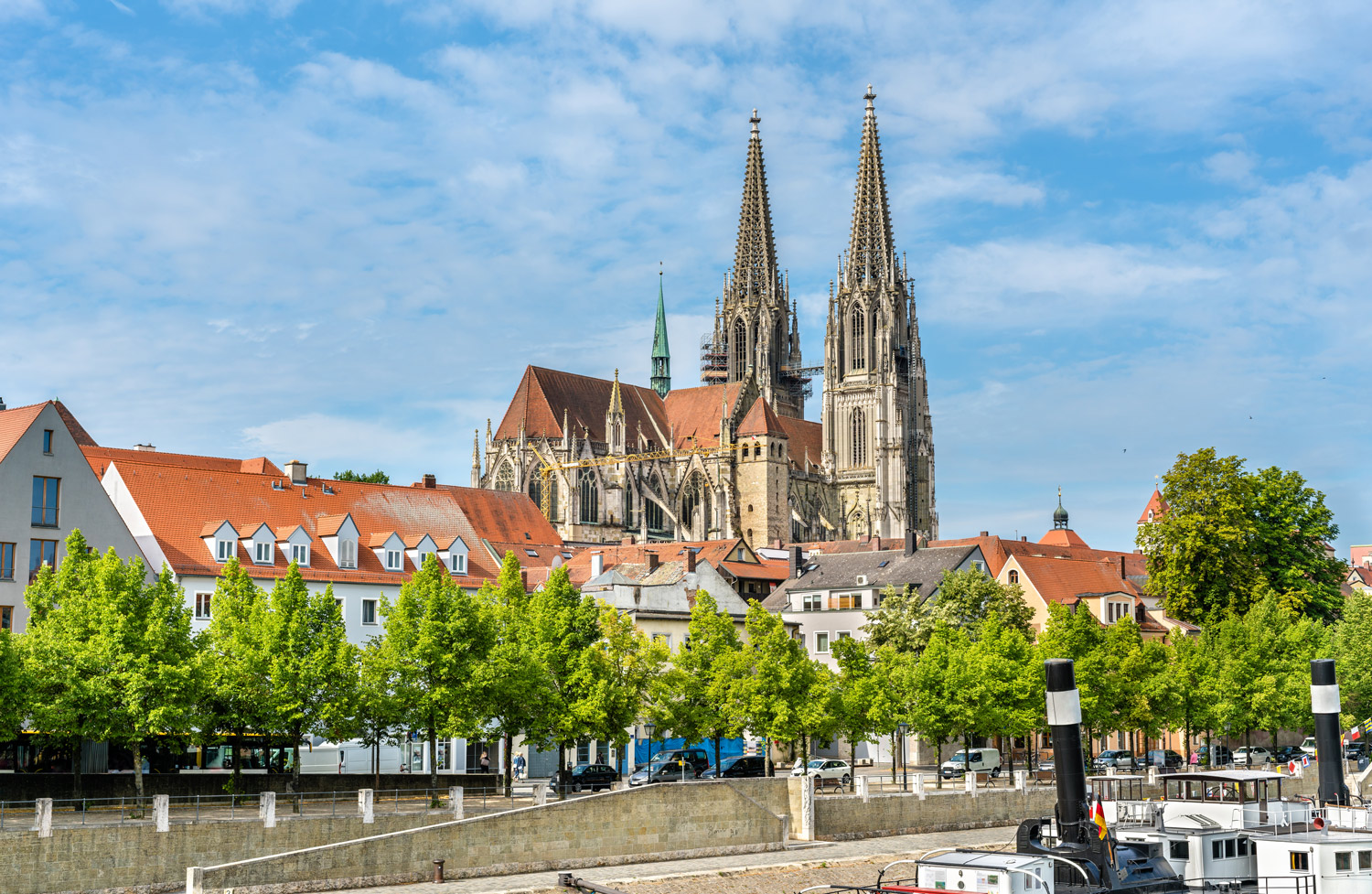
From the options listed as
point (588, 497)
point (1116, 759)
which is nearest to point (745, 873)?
point (1116, 759)

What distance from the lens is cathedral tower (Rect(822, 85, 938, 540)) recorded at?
557 feet

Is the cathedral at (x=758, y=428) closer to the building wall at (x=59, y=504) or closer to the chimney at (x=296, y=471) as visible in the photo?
the chimney at (x=296, y=471)

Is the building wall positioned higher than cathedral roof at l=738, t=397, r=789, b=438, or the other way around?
cathedral roof at l=738, t=397, r=789, b=438

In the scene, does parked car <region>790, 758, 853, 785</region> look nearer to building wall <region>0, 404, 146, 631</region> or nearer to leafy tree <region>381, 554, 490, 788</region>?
leafy tree <region>381, 554, 490, 788</region>

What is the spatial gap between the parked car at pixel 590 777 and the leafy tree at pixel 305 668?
9054 millimetres

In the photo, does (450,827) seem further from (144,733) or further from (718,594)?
(718,594)

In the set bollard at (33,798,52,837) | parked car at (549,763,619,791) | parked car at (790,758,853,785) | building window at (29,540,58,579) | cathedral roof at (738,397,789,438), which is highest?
cathedral roof at (738,397,789,438)

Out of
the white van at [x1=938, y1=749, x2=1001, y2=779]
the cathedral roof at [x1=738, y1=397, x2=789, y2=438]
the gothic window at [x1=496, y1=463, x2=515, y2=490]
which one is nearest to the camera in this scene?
the white van at [x1=938, y1=749, x2=1001, y2=779]

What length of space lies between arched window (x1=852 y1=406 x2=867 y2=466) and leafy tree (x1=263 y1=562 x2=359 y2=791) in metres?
129

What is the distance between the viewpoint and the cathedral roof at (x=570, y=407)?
15800 cm

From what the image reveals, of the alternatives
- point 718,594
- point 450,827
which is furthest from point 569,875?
point 718,594

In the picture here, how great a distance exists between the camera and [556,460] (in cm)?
15450

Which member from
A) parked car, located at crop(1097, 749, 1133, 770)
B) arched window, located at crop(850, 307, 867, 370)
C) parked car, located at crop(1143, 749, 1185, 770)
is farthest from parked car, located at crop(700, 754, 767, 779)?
arched window, located at crop(850, 307, 867, 370)

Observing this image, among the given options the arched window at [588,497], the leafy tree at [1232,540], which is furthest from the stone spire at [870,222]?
the leafy tree at [1232,540]
